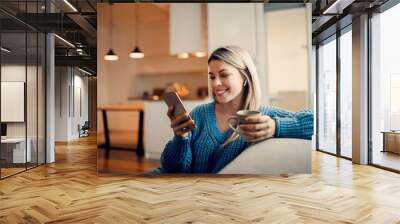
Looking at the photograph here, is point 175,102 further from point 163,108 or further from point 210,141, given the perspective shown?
point 210,141

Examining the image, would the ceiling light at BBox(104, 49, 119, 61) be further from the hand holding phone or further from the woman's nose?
the woman's nose

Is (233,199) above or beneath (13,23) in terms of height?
beneath

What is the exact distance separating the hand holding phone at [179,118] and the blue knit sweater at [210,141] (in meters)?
0.08

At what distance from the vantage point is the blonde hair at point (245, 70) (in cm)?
564

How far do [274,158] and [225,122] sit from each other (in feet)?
3.01

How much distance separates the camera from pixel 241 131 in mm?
5625

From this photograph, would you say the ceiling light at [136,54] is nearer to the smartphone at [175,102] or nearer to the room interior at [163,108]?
the room interior at [163,108]

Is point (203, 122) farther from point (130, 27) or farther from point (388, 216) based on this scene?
point (388, 216)

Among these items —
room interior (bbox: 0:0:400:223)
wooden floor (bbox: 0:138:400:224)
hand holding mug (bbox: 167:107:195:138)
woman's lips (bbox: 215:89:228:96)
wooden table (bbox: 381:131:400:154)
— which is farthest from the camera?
wooden table (bbox: 381:131:400:154)

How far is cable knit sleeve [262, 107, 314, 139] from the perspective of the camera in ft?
18.6

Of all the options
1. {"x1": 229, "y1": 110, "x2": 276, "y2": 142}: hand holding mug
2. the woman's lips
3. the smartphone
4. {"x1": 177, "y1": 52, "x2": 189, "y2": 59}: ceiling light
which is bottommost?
{"x1": 229, "y1": 110, "x2": 276, "y2": 142}: hand holding mug

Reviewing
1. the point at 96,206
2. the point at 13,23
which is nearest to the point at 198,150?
the point at 96,206

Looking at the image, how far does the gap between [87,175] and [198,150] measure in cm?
199

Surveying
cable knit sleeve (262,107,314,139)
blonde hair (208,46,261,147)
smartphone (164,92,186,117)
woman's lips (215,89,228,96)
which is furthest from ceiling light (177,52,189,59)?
cable knit sleeve (262,107,314,139)
